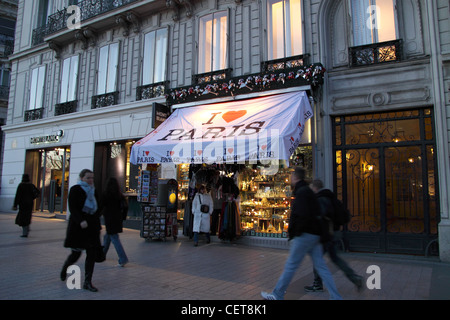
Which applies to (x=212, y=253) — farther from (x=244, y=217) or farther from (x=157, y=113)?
(x=157, y=113)

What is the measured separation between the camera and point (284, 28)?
33.3 ft

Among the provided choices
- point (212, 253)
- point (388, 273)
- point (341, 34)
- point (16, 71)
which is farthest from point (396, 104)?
point (16, 71)

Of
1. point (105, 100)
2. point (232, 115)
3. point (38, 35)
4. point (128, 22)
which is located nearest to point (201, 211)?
point (232, 115)

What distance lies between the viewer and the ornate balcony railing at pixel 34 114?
16125mm

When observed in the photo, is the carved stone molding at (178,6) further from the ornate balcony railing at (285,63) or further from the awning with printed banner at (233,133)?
the awning with printed banner at (233,133)

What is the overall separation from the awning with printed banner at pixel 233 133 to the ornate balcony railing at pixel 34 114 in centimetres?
898

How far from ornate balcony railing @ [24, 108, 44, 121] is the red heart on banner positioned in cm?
1115

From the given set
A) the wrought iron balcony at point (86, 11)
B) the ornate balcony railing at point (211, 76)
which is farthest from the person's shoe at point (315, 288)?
the wrought iron balcony at point (86, 11)

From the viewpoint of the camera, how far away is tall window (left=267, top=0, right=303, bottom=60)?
32.5ft

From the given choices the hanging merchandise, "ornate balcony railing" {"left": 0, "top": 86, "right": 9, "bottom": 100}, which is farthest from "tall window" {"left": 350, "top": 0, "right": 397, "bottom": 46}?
"ornate balcony railing" {"left": 0, "top": 86, "right": 9, "bottom": 100}

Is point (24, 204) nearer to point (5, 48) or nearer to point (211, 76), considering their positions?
point (211, 76)

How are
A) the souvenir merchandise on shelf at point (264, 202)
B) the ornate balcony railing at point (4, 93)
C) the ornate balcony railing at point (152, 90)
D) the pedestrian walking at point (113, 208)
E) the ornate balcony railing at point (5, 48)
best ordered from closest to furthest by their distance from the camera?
the pedestrian walking at point (113, 208), the souvenir merchandise on shelf at point (264, 202), the ornate balcony railing at point (152, 90), the ornate balcony railing at point (4, 93), the ornate balcony railing at point (5, 48)

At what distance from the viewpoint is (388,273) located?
6281mm

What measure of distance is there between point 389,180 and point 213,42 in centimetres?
713
